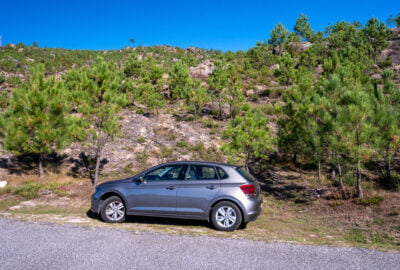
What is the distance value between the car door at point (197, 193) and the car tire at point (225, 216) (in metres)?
0.25

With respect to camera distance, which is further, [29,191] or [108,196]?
[29,191]

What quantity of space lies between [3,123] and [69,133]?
3.14 m

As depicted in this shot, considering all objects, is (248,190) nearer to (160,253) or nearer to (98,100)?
(160,253)

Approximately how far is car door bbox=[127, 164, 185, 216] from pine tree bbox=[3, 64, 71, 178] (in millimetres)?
8356

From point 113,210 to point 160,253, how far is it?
282 centimetres

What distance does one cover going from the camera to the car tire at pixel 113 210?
7.37m

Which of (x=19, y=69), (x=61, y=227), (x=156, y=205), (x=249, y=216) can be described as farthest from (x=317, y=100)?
(x=19, y=69)

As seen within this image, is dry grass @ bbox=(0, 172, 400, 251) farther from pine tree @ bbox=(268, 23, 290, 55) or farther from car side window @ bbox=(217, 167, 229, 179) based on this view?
pine tree @ bbox=(268, 23, 290, 55)

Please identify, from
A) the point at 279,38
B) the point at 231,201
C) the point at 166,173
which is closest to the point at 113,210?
the point at 166,173

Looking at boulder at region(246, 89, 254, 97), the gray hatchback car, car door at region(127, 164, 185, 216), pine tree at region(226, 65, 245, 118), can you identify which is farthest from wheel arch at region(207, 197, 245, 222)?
boulder at region(246, 89, 254, 97)

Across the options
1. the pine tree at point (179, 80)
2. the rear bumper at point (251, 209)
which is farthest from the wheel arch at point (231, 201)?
the pine tree at point (179, 80)

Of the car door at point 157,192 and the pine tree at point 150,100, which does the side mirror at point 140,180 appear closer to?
the car door at point 157,192

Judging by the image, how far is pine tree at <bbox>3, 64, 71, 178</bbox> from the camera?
527 inches

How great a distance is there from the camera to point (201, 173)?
7121 mm
